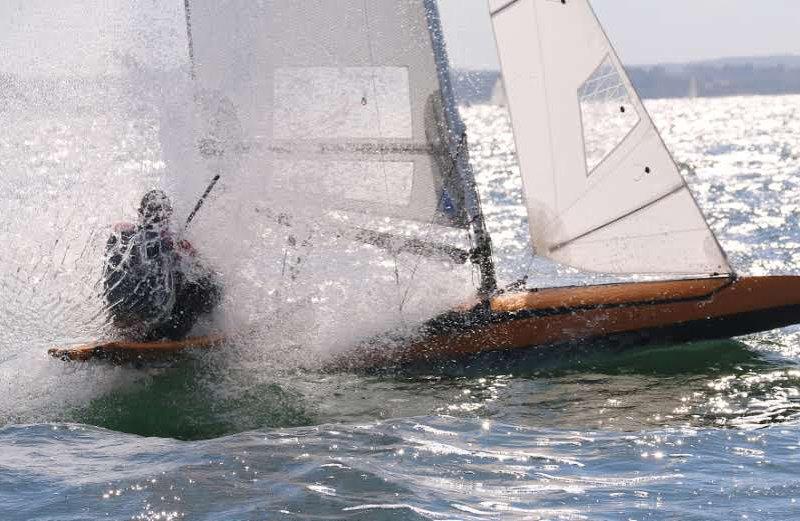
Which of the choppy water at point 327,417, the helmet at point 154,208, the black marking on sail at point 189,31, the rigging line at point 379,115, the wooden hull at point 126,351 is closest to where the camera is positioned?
the choppy water at point 327,417

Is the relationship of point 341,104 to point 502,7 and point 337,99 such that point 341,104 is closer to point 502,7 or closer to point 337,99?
point 337,99

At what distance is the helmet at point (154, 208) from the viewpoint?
6730mm

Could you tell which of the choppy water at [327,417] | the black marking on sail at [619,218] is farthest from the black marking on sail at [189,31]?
the black marking on sail at [619,218]

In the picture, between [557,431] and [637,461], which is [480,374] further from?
[637,461]

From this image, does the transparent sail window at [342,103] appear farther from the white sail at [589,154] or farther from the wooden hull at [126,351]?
the wooden hull at [126,351]

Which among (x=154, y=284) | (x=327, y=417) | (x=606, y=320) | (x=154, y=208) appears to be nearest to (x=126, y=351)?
(x=154, y=284)

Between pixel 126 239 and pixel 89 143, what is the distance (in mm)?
1371

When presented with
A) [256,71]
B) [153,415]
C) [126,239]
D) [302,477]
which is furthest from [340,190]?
[302,477]

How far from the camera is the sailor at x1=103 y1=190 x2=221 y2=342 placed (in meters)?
6.57

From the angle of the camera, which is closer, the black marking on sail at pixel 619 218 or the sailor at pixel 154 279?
the sailor at pixel 154 279

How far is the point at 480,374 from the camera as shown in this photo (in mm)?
6941

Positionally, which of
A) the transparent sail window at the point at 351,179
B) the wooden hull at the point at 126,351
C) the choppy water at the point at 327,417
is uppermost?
the transparent sail window at the point at 351,179

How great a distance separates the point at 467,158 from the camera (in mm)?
7172

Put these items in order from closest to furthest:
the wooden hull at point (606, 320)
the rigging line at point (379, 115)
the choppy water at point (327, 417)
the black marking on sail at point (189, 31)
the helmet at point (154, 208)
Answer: the choppy water at point (327, 417), the helmet at point (154, 208), the wooden hull at point (606, 320), the rigging line at point (379, 115), the black marking on sail at point (189, 31)
